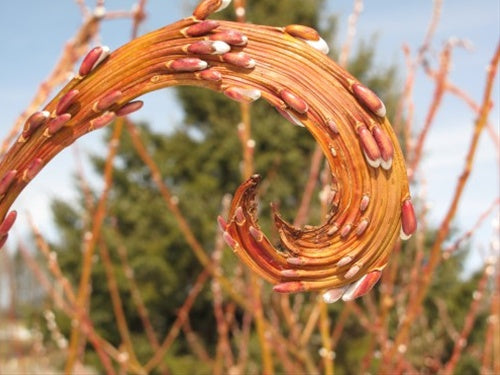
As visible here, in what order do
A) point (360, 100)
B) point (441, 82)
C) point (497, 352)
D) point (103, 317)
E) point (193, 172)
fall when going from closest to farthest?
point (360, 100) → point (441, 82) → point (497, 352) → point (103, 317) → point (193, 172)

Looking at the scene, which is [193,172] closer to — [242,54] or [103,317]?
[103,317]

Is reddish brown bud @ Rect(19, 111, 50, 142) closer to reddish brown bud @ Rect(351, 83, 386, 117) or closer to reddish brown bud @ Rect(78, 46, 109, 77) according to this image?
reddish brown bud @ Rect(78, 46, 109, 77)

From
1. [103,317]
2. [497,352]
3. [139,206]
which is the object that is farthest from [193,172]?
[497,352]

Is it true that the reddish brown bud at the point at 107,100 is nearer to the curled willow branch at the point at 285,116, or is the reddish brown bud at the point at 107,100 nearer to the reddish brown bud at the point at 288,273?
the curled willow branch at the point at 285,116

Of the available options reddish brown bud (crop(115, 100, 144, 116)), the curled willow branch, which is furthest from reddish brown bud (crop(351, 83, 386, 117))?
reddish brown bud (crop(115, 100, 144, 116))

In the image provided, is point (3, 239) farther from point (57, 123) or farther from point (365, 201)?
point (365, 201)

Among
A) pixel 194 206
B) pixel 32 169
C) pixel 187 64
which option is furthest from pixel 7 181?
pixel 194 206
